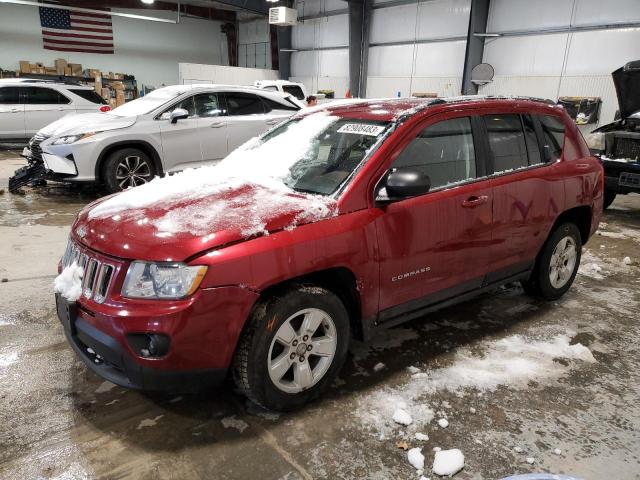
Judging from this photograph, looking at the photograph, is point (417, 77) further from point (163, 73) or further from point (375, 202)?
point (375, 202)

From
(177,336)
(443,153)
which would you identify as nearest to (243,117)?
(443,153)

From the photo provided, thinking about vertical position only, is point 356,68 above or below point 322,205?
above

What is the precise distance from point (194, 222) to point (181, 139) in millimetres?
5531

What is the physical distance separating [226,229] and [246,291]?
304mm

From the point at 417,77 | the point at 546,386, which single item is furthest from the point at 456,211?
the point at 417,77

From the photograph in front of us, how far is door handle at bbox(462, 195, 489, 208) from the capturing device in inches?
119

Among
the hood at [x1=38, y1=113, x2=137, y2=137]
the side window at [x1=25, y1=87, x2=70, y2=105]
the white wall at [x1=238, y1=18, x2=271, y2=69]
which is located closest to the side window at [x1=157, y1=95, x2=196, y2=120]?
the hood at [x1=38, y1=113, x2=137, y2=137]

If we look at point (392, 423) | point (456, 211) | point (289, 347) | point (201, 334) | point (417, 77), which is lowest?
point (392, 423)

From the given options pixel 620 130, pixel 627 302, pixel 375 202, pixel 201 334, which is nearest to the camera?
pixel 201 334

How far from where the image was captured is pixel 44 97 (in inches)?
464

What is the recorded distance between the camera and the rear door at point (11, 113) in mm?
11469

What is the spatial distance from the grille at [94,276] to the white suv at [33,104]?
10323 mm

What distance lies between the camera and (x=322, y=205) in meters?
2.49

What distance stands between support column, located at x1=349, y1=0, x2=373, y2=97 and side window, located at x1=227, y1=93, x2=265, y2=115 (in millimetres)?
10694
